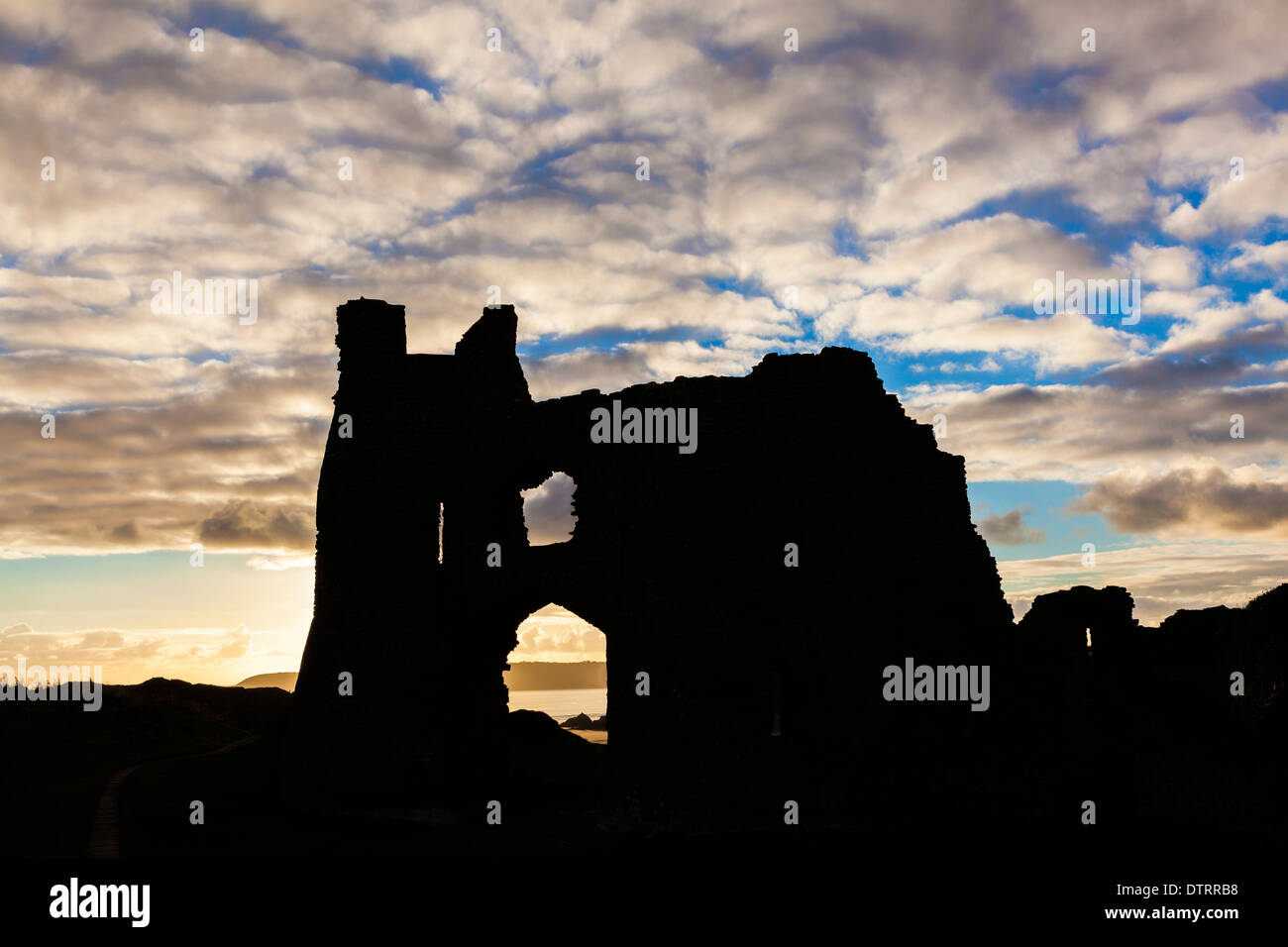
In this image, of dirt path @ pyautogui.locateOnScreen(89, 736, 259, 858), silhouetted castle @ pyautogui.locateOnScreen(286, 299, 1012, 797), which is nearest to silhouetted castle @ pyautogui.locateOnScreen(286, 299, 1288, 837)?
silhouetted castle @ pyautogui.locateOnScreen(286, 299, 1012, 797)

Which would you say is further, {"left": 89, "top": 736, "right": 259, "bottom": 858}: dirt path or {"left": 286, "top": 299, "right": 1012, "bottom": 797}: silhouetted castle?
{"left": 89, "top": 736, "right": 259, "bottom": 858}: dirt path

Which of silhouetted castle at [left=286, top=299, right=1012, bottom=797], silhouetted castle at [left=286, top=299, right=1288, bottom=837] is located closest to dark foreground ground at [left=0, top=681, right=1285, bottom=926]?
silhouetted castle at [left=286, top=299, right=1288, bottom=837]

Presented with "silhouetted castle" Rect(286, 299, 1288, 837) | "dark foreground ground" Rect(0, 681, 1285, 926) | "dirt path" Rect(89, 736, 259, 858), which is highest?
"silhouetted castle" Rect(286, 299, 1288, 837)

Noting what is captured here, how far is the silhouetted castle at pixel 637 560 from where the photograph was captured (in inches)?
742

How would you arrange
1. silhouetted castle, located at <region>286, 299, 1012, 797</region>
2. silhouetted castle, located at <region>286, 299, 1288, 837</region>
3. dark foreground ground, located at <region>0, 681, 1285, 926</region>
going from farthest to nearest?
1. silhouetted castle, located at <region>286, 299, 1012, 797</region>
2. silhouetted castle, located at <region>286, 299, 1288, 837</region>
3. dark foreground ground, located at <region>0, 681, 1285, 926</region>

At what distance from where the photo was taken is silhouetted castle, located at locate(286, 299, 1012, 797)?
1886 centimetres

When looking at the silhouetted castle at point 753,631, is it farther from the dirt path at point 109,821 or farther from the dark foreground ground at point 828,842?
the dirt path at point 109,821

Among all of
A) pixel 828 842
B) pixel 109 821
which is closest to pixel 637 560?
pixel 828 842

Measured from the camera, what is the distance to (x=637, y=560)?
20.0 meters

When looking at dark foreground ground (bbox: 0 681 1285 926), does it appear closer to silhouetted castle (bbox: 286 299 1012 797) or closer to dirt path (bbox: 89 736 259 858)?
dirt path (bbox: 89 736 259 858)

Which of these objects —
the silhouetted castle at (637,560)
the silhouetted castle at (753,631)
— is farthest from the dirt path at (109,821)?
the silhouetted castle at (637,560)

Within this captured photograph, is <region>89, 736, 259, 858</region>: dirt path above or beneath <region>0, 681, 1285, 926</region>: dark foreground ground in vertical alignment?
beneath

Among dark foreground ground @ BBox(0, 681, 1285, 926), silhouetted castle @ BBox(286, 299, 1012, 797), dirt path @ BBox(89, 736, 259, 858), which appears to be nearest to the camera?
dark foreground ground @ BBox(0, 681, 1285, 926)

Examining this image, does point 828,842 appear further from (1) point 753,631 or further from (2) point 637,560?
(2) point 637,560
